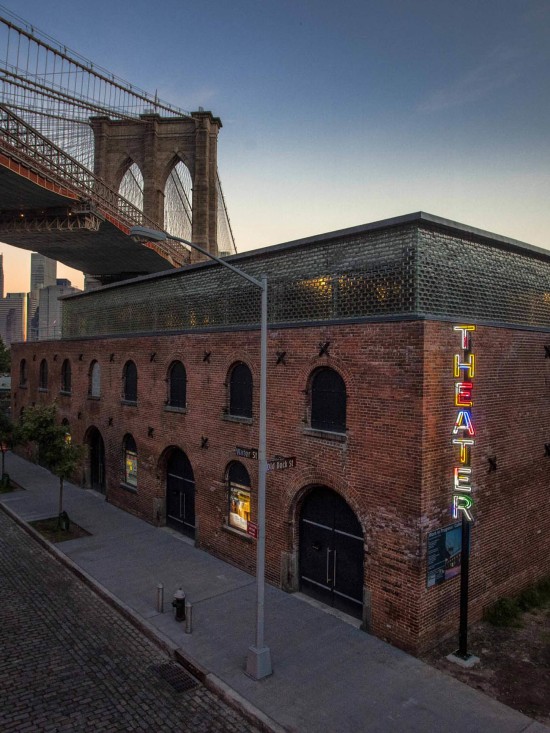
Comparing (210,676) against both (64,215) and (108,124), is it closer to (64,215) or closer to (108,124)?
(64,215)

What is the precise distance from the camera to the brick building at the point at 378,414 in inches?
434

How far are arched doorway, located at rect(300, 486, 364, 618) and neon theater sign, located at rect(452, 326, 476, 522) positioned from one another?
2.75 meters

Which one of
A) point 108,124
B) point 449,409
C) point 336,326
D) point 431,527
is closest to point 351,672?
point 431,527

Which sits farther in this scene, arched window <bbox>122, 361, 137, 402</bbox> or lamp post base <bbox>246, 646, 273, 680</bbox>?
arched window <bbox>122, 361, 137, 402</bbox>

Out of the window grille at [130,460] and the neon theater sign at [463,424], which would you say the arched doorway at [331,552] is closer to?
the neon theater sign at [463,424]

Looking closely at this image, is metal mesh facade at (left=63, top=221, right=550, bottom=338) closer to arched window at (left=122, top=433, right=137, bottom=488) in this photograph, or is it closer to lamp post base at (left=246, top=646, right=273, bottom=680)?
arched window at (left=122, top=433, right=137, bottom=488)

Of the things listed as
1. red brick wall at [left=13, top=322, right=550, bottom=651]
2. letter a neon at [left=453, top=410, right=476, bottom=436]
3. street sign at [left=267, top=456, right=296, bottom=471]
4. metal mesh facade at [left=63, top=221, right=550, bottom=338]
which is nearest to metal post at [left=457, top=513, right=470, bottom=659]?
red brick wall at [left=13, top=322, right=550, bottom=651]

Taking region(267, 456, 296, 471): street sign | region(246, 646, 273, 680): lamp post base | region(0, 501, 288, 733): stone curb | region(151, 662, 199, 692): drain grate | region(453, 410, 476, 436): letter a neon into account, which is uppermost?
region(453, 410, 476, 436): letter a neon

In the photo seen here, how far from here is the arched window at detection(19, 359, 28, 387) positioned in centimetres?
3434

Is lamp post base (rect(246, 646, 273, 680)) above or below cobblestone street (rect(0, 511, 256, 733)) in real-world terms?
above

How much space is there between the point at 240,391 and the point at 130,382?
7777mm

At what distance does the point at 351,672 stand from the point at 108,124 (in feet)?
198

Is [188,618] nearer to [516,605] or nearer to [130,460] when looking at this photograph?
[516,605]

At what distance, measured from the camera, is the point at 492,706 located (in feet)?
29.9
